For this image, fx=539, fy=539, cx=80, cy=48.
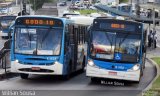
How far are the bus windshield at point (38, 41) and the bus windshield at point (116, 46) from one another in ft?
5.29

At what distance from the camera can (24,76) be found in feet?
78.2

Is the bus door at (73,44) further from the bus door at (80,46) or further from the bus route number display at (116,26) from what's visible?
the bus route number display at (116,26)

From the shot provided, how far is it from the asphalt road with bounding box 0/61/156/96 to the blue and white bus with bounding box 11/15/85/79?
59 cm

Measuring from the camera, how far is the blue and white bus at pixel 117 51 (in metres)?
22.3

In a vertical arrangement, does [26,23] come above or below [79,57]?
above

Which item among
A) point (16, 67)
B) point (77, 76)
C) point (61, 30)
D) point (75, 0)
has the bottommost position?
point (75, 0)

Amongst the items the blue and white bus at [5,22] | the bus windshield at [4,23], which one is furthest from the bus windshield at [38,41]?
the bus windshield at [4,23]

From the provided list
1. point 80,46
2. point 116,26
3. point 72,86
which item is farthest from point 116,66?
point 80,46

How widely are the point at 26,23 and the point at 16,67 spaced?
1.89 meters

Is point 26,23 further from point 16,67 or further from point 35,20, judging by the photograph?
point 16,67

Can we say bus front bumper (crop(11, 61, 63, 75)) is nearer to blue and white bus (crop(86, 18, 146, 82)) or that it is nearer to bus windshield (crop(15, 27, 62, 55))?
bus windshield (crop(15, 27, 62, 55))

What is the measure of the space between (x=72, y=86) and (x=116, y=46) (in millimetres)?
2503

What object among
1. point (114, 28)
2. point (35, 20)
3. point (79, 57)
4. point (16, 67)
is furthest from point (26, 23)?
point (79, 57)

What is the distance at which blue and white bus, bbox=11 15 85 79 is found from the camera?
22.0 metres
